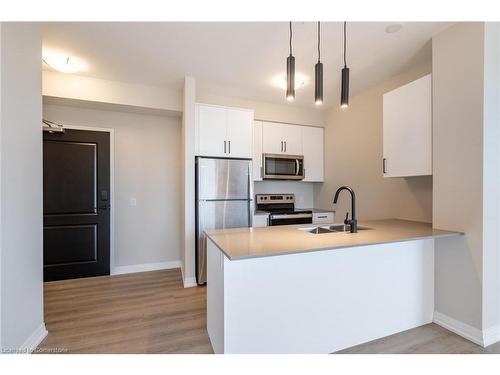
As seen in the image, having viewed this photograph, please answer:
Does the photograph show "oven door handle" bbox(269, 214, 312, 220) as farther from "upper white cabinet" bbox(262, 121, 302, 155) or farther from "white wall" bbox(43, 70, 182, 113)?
"white wall" bbox(43, 70, 182, 113)

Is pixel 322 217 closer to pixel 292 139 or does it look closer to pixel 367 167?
pixel 367 167

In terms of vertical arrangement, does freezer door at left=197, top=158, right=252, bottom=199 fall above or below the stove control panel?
above

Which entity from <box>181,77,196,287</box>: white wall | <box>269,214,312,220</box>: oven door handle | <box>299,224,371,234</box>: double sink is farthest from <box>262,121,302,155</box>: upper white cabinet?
<box>299,224,371,234</box>: double sink

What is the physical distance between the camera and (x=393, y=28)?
6.55ft

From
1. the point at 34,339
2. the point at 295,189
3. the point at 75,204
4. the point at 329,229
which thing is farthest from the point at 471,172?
the point at 75,204

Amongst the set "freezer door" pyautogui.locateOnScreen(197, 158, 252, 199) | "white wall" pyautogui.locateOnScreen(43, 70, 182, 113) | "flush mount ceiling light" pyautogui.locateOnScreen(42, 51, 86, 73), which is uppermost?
"flush mount ceiling light" pyautogui.locateOnScreen(42, 51, 86, 73)

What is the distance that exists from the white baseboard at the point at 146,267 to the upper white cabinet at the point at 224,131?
186 centimetres

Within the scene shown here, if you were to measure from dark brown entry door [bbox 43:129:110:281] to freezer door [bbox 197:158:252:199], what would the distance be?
1.45m

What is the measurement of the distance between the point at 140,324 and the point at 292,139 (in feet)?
10.7

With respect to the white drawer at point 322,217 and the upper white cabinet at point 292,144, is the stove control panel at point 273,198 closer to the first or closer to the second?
the upper white cabinet at point 292,144

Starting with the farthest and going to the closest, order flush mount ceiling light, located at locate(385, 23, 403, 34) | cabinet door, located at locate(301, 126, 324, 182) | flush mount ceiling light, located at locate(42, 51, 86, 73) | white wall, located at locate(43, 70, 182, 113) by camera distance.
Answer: cabinet door, located at locate(301, 126, 324, 182), white wall, located at locate(43, 70, 182, 113), flush mount ceiling light, located at locate(42, 51, 86, 73), flush mount ceiling light, located at locate(385, 23, 403, 34)

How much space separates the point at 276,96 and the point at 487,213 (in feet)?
9.17

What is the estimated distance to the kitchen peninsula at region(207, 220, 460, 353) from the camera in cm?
148
